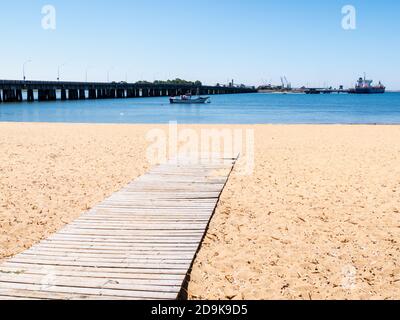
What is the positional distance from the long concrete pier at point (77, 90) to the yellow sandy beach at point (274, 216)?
74.7 metres

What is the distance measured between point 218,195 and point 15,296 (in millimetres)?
5083

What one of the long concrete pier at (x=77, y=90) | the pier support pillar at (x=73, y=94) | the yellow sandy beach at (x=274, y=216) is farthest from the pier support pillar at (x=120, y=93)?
the yellow sandy beach at (x=274, y=216)

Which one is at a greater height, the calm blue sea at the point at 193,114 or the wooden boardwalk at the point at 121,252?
the calm blue sea at the point at 193,114

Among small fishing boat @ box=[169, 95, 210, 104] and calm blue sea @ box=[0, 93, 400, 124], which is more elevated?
small fishing boat @ box=[169, 95, 210, 104]

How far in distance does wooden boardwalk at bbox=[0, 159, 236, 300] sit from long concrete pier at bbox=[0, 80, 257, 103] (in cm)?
7919

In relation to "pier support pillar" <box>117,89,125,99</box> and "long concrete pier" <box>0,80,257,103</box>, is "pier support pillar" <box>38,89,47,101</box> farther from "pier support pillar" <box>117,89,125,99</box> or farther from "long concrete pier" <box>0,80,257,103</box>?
"pier support pillar" <box>117,89,125,99</box>

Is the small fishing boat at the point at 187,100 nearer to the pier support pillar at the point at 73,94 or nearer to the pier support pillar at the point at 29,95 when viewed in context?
the pier support pillar at the point at 29,95

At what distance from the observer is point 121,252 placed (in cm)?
560

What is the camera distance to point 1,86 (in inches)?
3012

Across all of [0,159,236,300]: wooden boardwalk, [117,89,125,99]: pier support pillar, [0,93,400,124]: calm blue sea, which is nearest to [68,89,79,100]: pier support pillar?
[117,89,125,99]: pier support pillar

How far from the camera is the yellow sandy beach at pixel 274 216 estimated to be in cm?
509

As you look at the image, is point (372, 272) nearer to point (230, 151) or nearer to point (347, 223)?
point (347, 223)

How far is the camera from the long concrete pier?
8150 cm

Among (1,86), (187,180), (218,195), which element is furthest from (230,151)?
(1,86)
